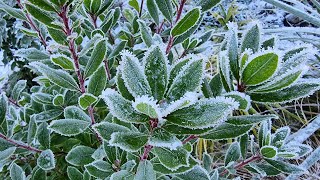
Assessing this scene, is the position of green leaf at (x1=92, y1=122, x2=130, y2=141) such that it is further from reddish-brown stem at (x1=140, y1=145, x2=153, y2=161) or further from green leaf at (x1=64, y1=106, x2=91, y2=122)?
green leaf at (x1=64, y1=106, x2=91, y2=122)

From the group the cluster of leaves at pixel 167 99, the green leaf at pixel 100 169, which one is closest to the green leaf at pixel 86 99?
the cluster of leaves at pixel 167 99

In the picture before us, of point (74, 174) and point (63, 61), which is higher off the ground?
point (63, 61)

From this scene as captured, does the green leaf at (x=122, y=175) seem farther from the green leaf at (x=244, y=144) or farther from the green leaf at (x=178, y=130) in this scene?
the green leaf at (x=244, y=144)

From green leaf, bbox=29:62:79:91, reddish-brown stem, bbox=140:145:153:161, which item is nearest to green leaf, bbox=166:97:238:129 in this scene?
reddish-brown stem, bbox=140:145:153:161

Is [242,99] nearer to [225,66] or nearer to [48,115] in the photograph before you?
[225,66]

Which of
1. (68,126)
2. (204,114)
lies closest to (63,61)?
(68,126)

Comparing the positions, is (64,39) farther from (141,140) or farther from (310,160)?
(310,160)
